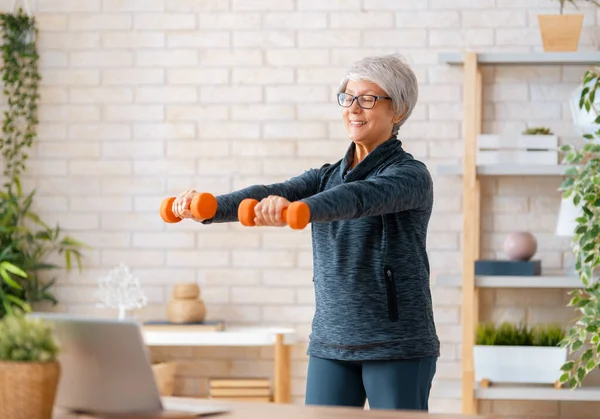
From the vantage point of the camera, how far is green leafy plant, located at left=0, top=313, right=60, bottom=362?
125 centimetres

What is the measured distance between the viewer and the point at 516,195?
3961mm

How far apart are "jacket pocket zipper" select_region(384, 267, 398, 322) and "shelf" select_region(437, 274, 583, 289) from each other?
1761 mm

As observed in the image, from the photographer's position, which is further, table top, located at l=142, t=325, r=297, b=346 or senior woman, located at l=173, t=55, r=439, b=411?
table top, located at l=142, t=325, r=297, b=346

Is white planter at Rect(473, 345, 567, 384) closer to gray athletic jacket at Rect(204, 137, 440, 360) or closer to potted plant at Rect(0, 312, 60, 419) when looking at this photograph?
gray athletic jacket at Rect(204, 137, 440, 360)

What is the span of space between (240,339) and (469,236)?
1001 mm

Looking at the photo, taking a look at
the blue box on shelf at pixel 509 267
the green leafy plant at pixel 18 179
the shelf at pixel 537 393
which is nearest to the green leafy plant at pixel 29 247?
the green leafy plant at pixel 18 179

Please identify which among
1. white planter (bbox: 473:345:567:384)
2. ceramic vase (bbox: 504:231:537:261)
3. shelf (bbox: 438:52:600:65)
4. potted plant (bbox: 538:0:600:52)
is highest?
potted plant (bbox: 538:0:600:52)

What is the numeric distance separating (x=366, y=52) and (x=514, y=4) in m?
0.67

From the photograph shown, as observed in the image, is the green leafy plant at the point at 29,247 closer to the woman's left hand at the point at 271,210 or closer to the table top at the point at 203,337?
the table top at the point at 203,337

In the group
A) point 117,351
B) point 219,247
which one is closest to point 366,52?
point 219,247

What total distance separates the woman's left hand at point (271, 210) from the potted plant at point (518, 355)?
2.38 metres

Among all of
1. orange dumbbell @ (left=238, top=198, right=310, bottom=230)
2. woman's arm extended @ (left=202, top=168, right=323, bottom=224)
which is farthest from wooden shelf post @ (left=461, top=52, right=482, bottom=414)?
orange dumbbell @ (left=238, top=198, right=310, bottom=230)

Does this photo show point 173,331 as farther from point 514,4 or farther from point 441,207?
point 514,4

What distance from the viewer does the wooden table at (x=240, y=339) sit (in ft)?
12.0
